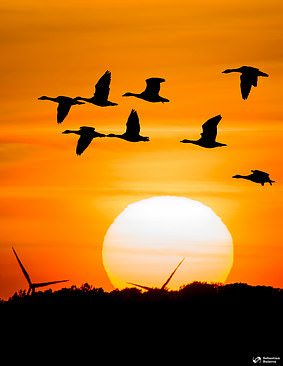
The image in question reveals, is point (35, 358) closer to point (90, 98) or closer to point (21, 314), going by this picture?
point (21, 314)

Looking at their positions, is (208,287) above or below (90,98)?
below

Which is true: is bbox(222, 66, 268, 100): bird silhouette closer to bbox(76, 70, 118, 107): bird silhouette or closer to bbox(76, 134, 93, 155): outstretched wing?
bbox(76, 70, 118, 107): bird silhouette

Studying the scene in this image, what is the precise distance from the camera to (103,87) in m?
105

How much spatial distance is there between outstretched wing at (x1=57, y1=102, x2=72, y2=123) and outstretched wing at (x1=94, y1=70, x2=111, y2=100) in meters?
9.11

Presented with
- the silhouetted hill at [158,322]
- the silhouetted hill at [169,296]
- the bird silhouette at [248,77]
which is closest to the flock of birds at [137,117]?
the bird silhouette at [248,77]

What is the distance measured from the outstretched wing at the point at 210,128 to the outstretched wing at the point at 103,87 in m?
7.94

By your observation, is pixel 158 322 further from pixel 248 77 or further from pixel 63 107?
pixel 248 77

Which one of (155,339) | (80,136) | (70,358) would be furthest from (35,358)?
(80,136)

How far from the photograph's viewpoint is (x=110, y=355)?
113438 mm

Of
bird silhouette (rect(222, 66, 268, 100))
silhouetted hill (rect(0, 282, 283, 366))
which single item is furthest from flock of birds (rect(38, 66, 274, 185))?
silhouetted hill (rect(0, 282, 283, 366))

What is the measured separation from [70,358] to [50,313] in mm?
9032

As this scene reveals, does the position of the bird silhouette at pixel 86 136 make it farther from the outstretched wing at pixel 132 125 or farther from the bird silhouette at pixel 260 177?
the bird silhouette at pixel 260 177

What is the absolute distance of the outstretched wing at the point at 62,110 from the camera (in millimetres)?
114062

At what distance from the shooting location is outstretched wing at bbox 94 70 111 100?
105m
